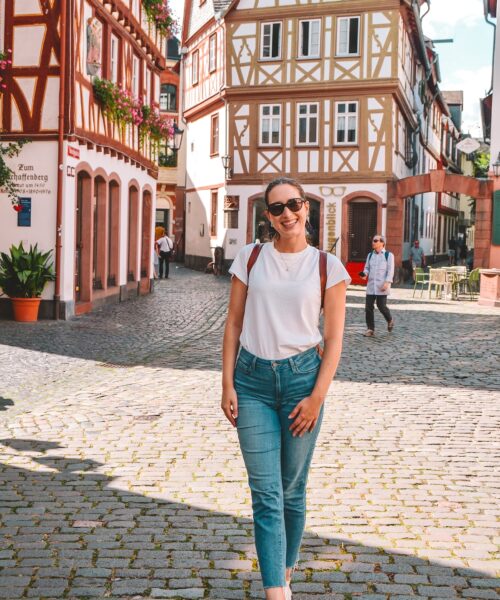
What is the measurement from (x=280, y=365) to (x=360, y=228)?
96.0 feet

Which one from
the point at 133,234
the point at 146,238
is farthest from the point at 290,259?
the point at 146,238

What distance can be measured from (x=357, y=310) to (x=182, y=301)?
4.10 metres

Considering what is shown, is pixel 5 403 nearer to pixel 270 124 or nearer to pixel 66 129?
pixel 66 129

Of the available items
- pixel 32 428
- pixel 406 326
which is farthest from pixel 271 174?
pixel 32 428

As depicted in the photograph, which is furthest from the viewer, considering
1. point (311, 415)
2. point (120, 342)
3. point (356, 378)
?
point (120, 342)

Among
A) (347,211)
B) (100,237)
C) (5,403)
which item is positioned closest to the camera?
(5,403)

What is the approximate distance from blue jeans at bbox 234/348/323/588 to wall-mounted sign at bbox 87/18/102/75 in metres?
14.8

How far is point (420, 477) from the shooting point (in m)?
6.19

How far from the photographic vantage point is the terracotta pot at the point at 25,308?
637 inches

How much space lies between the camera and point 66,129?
16547 mm

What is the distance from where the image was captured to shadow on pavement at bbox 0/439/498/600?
4105 mm

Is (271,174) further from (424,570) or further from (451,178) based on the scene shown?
(424,570)

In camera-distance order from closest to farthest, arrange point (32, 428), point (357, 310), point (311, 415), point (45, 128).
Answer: point (311, 415) < point (32, 428) < point (45, 128) < point (357, 310)

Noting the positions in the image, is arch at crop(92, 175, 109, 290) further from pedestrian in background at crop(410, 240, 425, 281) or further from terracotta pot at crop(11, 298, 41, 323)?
pedestrian in background at crop(410, 240, 425, 281)
